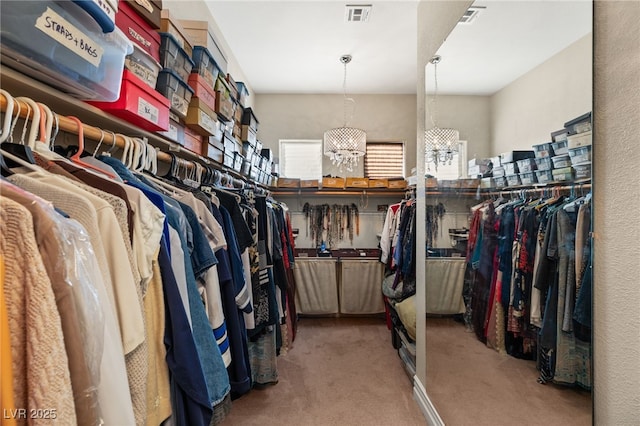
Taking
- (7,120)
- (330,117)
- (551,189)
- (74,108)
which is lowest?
(551,189)

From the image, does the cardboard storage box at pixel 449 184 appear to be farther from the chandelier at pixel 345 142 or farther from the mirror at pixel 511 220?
the chandelier at pixel 345 142

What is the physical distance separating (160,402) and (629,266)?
1.19m

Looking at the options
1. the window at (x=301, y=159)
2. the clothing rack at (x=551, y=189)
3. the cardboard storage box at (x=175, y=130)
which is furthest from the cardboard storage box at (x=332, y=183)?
the clothing rack at (x=551, y=189)

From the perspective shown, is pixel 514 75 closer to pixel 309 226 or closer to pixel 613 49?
pixel 613 49

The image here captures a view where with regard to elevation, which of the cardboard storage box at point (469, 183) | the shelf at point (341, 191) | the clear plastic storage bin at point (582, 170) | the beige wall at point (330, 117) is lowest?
the clear plastic storage bin at point (582, 170)

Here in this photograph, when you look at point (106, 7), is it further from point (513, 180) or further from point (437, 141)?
point (437, 141)

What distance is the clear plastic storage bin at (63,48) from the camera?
0.65m

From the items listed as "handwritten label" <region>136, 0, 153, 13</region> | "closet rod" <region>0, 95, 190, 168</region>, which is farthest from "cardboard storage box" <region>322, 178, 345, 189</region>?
"closet rod" <region>0, 95, 190, 168</region>

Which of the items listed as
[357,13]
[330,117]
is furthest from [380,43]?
[330,117]

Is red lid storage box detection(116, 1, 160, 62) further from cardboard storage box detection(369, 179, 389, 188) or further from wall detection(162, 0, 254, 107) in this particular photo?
cardboard storage box detection(369, 179, 389, 188)

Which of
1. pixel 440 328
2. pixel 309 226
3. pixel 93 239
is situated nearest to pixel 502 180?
pixel 440 328

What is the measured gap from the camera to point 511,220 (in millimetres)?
1229

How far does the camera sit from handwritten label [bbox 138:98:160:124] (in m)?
1.07

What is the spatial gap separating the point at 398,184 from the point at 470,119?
2.20 metres
